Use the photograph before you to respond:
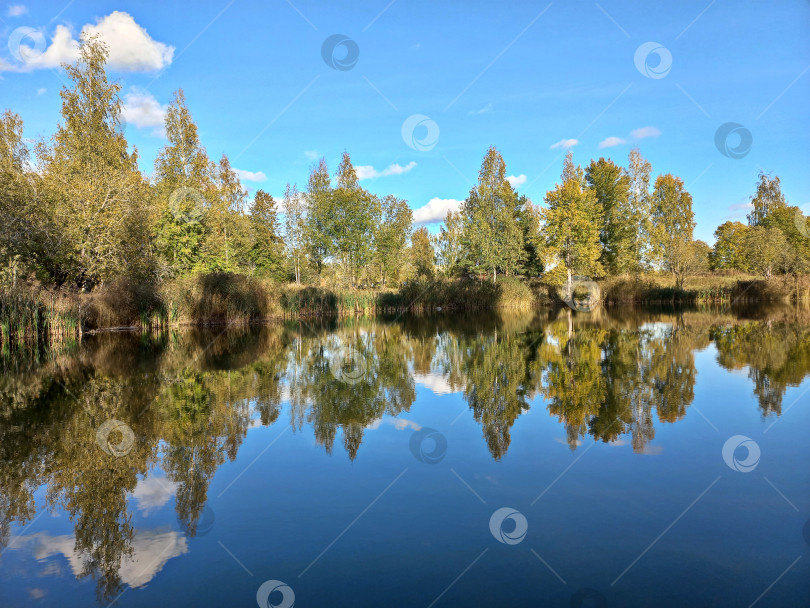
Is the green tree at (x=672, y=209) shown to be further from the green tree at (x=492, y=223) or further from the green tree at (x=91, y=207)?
the green tree at (x=91, y=207)

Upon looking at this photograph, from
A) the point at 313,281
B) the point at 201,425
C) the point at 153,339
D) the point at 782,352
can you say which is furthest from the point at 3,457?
the point at 313,281

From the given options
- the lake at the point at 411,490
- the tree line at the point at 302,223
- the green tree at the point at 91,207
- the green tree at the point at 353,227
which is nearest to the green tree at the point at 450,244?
the tree line at the point at 302,223

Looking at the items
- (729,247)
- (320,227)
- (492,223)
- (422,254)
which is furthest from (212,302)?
(729,247)

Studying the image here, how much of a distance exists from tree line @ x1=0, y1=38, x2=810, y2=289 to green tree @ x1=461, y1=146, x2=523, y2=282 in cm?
12

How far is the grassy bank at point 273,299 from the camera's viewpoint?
18.4 metres

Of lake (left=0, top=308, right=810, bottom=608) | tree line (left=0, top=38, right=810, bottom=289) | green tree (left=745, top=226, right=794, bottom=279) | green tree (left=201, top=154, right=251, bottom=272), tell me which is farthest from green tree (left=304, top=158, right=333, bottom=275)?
green tree (left=745, top=226, right=794, bottom=279)

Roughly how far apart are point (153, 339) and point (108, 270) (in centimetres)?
641

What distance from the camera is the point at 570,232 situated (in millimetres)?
38750

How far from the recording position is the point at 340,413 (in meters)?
7.59

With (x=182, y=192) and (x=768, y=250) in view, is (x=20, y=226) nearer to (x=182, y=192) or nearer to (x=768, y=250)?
(x=182, y=192)

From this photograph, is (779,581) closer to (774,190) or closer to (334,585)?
(334,585)

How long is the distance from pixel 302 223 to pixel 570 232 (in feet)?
75.8

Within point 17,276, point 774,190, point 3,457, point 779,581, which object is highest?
point 774,190

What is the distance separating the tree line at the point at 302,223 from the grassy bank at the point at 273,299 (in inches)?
53.2
